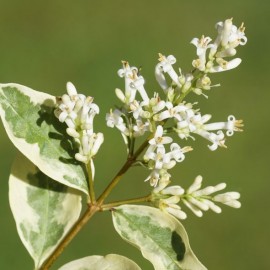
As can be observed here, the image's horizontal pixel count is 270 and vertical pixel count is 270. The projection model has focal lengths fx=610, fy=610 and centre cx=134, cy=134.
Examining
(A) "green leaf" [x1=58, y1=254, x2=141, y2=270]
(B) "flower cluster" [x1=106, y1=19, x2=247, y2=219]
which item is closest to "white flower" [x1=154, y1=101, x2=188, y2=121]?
(B) "flower cluster" [x1=106, y1=19, x2=247, y2=219]

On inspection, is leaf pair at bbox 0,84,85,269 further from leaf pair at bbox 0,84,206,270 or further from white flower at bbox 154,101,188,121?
white flower at bbox 154,101,188,121

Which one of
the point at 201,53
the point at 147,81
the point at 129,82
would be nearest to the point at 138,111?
the point at 129,82

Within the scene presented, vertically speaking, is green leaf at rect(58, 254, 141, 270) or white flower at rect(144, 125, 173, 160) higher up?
white flower at rect(144, 125, 173, 160)

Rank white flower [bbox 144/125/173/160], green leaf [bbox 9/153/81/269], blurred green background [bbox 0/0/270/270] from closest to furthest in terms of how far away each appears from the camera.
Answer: white flower [bbox 144/125/173/160] → green leaf [bbox 9/153/81/269] → blurred green background [bbox 0/0/270/270]

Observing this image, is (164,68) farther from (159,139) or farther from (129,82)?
(159,139)

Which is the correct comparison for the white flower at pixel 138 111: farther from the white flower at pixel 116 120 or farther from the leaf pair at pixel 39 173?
the leaf pair at pixel 39 173

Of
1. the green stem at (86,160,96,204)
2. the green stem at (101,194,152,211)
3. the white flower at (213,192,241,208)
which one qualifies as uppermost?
the green stem at (86,160,96,204)

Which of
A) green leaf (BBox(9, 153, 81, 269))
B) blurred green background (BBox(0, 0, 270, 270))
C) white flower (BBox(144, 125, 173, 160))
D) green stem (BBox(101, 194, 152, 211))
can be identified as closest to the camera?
white flower (BBox(144, 125, 173, 160))
